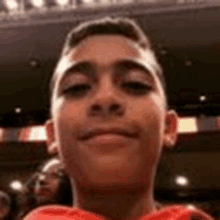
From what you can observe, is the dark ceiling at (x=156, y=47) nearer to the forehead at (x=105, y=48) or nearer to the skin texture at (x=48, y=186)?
the skin texture at (x=48, y=186)

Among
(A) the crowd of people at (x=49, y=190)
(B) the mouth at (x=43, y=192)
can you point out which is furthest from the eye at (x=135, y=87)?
(B) the mouth at (x=43, y=192)

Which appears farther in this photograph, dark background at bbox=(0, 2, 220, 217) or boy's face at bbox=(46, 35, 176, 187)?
dark background at bbox=(0, 2, 220, 217)

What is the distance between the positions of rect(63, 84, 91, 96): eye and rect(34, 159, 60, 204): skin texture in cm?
47

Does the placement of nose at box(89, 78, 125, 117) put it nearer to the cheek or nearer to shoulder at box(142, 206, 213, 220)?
the cheek

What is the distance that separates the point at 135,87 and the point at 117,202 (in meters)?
0.16

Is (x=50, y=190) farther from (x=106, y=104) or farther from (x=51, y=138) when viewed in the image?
(x=106, y=104)

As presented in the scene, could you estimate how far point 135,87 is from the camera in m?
0.56

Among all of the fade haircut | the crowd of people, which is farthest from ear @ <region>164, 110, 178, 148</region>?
the crowd of people

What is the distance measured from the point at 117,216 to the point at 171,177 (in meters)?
4.27

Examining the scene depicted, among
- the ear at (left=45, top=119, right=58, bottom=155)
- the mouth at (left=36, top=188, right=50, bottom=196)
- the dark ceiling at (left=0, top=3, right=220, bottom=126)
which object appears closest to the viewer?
the ear at (left=45, top=119, right=58, bottom=155)

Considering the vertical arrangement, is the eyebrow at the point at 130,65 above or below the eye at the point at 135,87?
above

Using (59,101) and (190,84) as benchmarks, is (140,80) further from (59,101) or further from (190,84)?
(190,84)

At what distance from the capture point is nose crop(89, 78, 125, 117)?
52 cm

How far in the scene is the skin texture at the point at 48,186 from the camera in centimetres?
104
